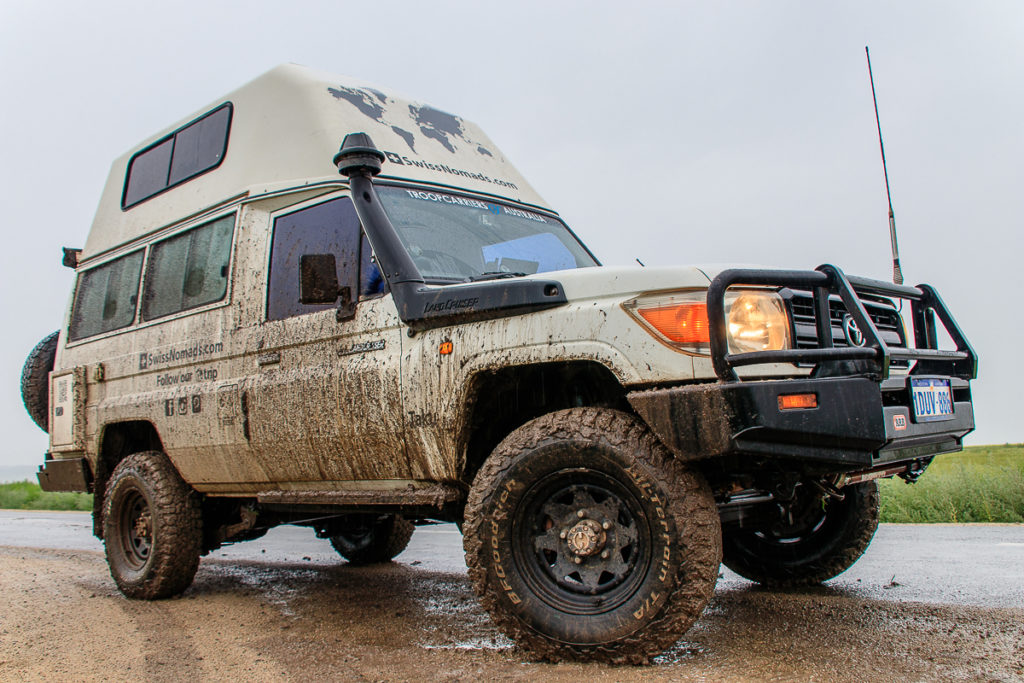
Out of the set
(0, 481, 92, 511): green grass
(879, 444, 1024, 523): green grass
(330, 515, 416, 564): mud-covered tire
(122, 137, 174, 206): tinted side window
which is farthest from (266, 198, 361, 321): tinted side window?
(0, 481, 92, 511): green grass

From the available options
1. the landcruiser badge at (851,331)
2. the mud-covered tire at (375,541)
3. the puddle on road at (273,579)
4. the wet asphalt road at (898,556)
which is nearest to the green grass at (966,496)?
the wet asphalt road at (898,556)

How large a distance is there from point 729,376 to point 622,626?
3.21 ft

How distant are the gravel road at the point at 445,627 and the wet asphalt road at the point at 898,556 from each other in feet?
0.08

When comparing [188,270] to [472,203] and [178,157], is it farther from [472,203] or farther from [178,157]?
[472,203]

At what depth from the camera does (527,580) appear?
3273 millimetres

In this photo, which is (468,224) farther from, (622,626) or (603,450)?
(622,626)

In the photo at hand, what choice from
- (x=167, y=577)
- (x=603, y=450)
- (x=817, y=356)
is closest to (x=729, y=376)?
(x=817, y=356)

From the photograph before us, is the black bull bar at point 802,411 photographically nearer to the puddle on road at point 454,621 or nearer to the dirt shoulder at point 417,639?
the dirt shoulder at point 417,639

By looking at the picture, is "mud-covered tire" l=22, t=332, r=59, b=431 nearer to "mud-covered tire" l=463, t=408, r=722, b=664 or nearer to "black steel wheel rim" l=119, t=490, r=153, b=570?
"black steel wheel rim" l=119, t=490, r=153, b=570

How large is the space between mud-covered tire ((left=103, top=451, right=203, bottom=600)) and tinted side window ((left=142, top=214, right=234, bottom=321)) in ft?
3.28

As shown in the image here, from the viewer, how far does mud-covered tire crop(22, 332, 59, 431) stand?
6.68 metres

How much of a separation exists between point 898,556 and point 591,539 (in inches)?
140

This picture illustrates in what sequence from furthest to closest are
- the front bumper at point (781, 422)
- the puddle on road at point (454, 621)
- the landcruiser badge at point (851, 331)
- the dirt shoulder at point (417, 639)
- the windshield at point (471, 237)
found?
the windshield at point (471, 237)
the puddle on road at point (454, 621)
the landcruiser badge at point (851, 331)
the dirt shoulder at point (417, 639)
the front bumper at point (781, 422)

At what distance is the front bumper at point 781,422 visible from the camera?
2.84 meters
